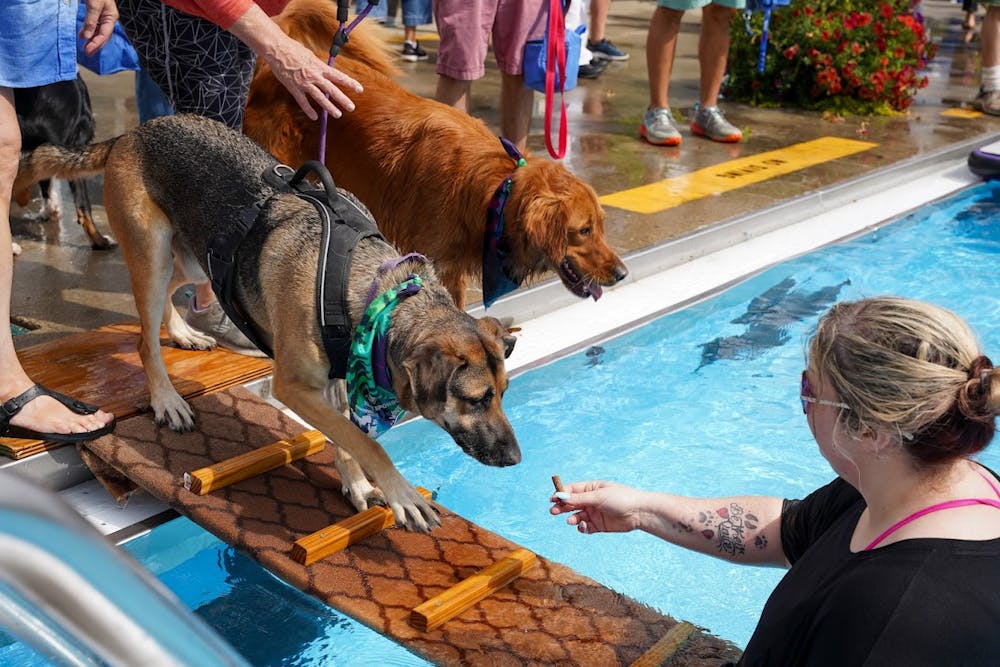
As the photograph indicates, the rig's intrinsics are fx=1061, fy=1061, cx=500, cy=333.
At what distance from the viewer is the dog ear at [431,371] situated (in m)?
3.35

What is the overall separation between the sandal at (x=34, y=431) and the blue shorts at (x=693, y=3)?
6315 mm

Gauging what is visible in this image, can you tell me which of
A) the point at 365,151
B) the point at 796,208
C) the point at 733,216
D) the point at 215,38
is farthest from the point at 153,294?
the point at 796,208

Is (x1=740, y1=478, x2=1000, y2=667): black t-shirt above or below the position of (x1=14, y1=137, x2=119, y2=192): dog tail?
below

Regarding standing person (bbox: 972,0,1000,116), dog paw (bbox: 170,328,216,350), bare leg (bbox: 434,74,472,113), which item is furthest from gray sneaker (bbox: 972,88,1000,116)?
dog paw (bbox: 170,328,216,350)

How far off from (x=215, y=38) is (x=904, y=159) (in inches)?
281

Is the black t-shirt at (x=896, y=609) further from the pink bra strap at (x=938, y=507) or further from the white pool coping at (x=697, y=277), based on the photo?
the white pool coping at (x=697, y=277)

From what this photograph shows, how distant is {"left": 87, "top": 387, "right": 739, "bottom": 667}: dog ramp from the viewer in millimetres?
3275

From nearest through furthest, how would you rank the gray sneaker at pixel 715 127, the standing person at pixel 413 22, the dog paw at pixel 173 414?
the dog paw at pixel 173 414, the gray sneaker at pixel 715 127, the standing person at pixel 413 22

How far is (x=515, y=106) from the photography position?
700 centimetres

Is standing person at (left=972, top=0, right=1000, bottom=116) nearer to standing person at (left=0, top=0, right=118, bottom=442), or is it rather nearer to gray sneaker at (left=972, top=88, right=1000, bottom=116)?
gray sneaker at (left=972, top=88, right=1000, bottom=116)

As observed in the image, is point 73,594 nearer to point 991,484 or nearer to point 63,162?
point 991,484

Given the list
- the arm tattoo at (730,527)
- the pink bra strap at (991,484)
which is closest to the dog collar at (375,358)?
the arm tattoo at (730,527)

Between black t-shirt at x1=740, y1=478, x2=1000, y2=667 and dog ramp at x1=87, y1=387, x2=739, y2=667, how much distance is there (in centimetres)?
89

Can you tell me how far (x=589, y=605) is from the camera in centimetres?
354
